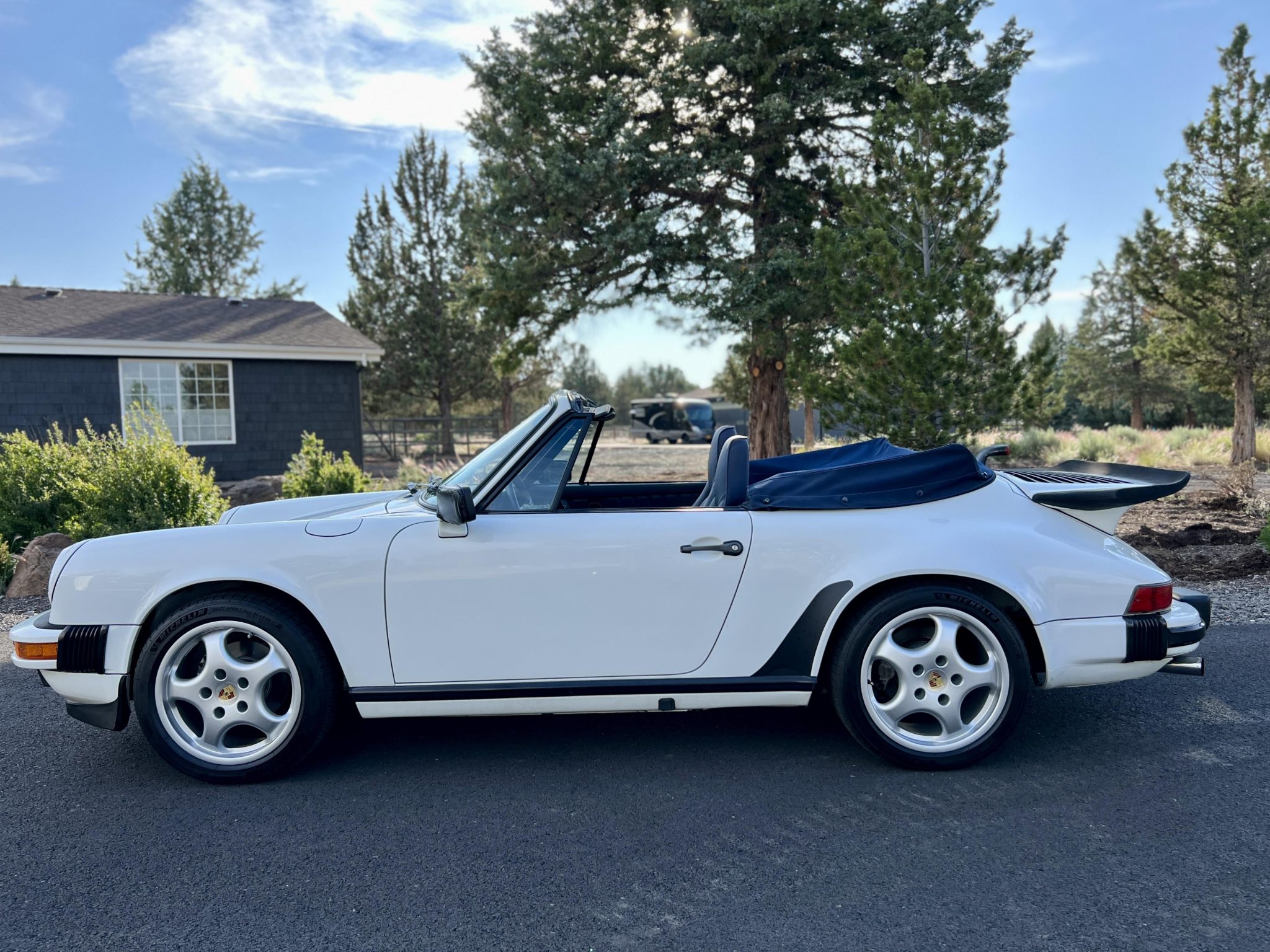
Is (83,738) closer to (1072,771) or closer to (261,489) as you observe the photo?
(1072,771)

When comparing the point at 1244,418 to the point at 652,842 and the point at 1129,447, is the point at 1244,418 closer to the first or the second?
the point at 1129,447

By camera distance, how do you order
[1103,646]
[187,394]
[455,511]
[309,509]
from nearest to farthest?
1. [455,511]
2. [1103,646]
3. [309,509]
4. [187,394]

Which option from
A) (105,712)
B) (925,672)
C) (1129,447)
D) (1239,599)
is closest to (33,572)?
(105,712)

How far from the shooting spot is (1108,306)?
1650 inches

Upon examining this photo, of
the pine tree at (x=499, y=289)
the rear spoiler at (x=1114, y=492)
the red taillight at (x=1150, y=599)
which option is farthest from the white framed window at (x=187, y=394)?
the red taillight at (x=1150, y=599)

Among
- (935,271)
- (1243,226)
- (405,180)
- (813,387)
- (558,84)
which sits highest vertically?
(405,180)

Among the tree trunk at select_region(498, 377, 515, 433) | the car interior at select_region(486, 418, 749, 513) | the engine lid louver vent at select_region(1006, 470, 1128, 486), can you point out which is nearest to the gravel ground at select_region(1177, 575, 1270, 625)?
the engine lid louver vent at select_region(1006, 470, 1128, 486)

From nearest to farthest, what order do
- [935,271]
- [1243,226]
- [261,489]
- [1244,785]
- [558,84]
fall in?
[1244,785]
[935,271]
[261,489]
[558,84]
[1243,226]

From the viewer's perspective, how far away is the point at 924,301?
8586mm

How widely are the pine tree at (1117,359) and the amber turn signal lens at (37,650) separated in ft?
139

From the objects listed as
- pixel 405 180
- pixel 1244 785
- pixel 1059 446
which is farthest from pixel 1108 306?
pixel 1244 785

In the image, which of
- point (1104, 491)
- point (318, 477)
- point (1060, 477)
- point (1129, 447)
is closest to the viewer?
point (1104, 491)

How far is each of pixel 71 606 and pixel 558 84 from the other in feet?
45.3

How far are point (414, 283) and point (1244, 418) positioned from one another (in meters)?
23.5
